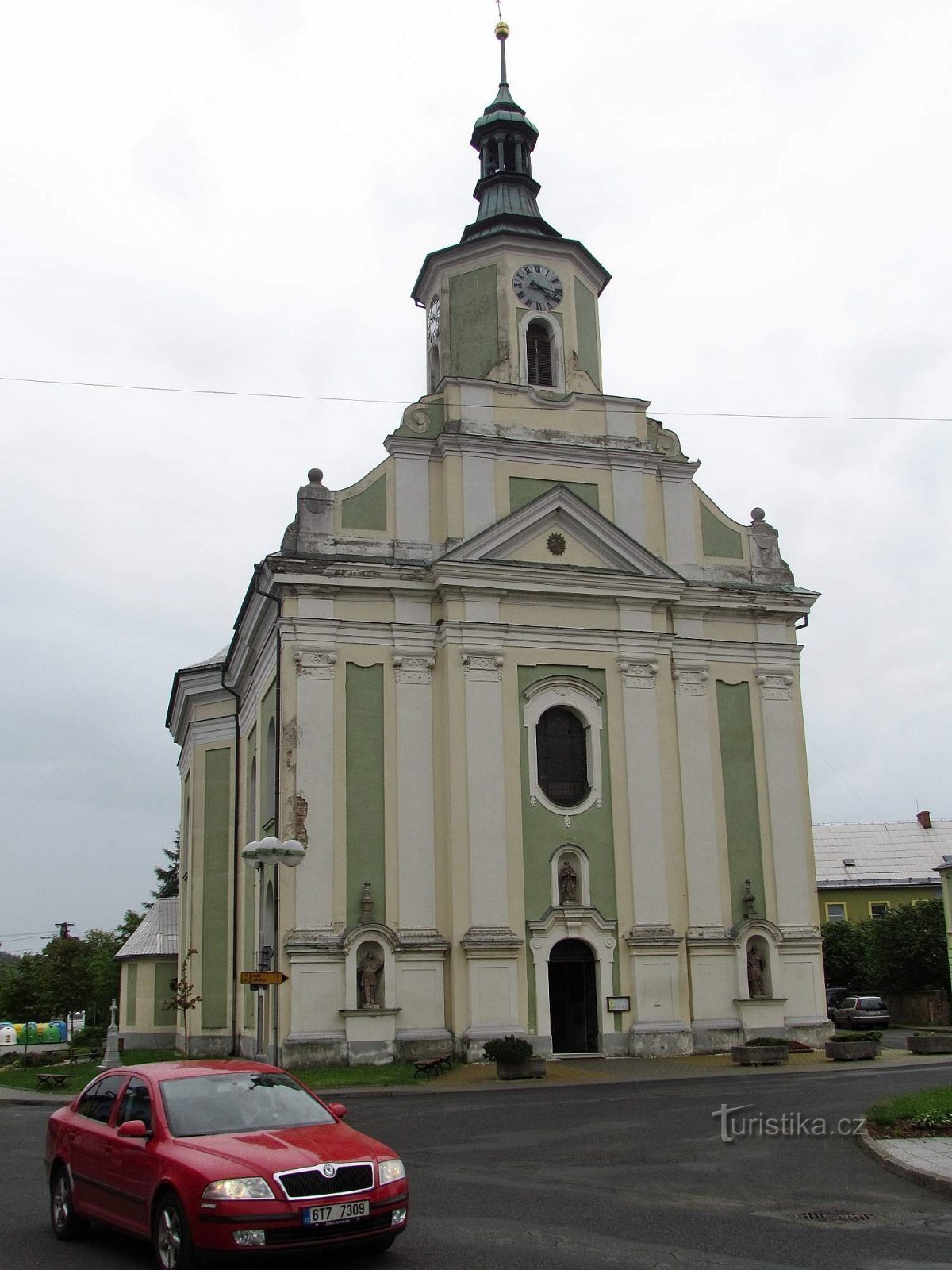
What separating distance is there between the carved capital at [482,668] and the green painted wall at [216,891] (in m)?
12.0

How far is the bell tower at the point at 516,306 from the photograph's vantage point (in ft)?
110

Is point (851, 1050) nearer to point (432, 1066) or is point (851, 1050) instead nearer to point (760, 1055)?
point (760, 1055)

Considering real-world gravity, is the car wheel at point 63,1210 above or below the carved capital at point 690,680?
below

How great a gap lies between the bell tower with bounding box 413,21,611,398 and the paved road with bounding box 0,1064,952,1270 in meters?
20.3

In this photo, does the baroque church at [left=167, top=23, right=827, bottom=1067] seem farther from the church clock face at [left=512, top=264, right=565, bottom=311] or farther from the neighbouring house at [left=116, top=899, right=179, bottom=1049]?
the neighbouring house at [left=116, top=899, right=179, bottom=1049]

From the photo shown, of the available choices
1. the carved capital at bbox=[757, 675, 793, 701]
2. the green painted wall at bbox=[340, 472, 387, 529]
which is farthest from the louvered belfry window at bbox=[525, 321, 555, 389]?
the carved capital at bbox=[757, 675, 793, 701]

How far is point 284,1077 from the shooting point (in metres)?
10.2

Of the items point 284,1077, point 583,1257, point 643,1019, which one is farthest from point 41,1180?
point 643,1019

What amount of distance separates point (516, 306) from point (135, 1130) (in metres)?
27.8

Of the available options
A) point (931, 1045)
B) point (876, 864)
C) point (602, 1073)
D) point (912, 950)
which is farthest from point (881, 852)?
point (602, 1073)

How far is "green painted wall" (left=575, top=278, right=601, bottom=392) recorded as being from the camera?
34.3 m

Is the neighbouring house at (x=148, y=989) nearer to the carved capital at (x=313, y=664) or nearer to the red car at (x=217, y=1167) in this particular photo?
the carved capital at (x=313, y=664)

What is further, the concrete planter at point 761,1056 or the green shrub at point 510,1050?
the concrete planter at point 761,1056

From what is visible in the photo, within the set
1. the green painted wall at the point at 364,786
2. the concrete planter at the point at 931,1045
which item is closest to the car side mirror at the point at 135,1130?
the green painted wall at the point at 364,786
